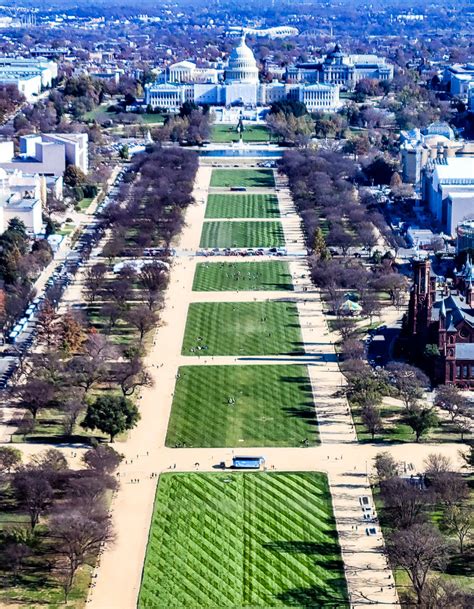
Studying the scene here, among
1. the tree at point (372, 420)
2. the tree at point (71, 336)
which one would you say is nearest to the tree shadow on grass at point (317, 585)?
the tree at point (372, 420)

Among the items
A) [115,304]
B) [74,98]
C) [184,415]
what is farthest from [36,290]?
[74,98]

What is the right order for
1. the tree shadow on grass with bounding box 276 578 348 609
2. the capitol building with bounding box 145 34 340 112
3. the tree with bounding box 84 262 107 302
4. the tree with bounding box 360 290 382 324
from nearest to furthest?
the tree shadow on grass with bounding box 276 578 348 609 → the tree with bounding box 360 290 382 324 → the tree with bounding box 84 262 107 302 → the capitol building with bounding box 145 34 340 112

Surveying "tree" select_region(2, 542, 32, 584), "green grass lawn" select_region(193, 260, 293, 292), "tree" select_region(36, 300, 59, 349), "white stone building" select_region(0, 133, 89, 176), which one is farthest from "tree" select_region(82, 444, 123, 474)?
"white stone building" select_region(0, 133, 89, 176)

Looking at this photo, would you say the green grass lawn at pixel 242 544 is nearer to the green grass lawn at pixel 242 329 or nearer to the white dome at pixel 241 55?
the green grass lawn at pixel 242 329

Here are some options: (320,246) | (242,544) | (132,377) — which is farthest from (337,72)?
(242,544)

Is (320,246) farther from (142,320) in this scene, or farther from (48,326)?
(48,326)

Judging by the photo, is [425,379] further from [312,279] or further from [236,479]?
[312,279]

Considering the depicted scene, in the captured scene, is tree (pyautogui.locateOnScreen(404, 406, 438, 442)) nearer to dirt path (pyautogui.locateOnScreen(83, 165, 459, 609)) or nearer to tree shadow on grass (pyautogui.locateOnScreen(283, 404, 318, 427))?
dirt path (pyautogui.locateOnScreen(83, 165, 459, 609))
